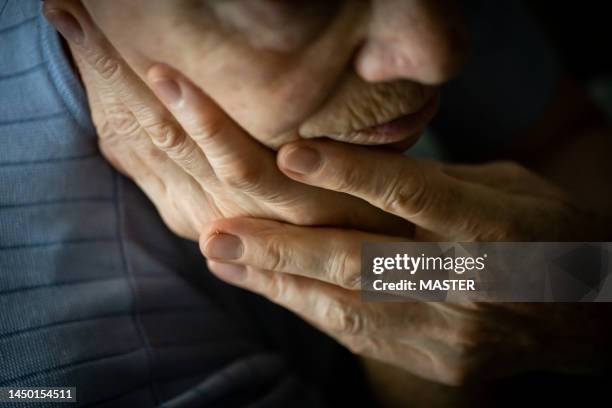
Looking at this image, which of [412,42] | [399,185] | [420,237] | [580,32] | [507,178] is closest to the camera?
[412,42]

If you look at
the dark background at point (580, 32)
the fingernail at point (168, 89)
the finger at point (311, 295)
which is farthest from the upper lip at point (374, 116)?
the dark background at point (580, 32)

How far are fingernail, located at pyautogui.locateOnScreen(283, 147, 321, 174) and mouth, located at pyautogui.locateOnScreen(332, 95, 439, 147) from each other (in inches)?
1.4

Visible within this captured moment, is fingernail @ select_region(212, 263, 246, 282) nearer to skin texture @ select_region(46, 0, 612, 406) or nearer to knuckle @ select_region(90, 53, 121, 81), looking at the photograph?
skin texture @ select_region(46, 0, 612, 406)

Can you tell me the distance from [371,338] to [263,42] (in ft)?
1.52

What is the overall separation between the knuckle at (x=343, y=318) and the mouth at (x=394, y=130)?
0.25 meters

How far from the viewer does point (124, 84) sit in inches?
22.2

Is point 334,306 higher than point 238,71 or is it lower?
lower

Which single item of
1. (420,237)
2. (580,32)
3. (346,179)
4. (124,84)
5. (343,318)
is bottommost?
(343,318)

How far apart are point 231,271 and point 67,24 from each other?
0.35 meters

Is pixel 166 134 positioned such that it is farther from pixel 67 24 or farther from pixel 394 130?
pixel 394 130

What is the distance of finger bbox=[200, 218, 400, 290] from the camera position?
2.10ft

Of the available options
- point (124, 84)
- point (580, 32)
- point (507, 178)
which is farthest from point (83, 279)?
point (580, 32)

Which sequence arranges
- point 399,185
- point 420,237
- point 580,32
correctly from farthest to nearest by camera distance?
point 580,32
point 420,237
point 399,185

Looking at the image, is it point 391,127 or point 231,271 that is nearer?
point 391,127
